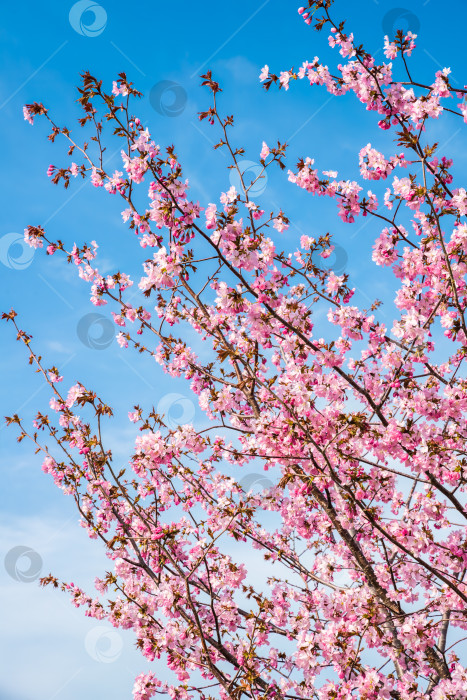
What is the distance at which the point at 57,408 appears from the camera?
7.66 m

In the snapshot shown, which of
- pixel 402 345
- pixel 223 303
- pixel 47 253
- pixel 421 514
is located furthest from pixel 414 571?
pixel 47 253

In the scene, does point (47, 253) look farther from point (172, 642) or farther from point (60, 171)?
point (172, 642)

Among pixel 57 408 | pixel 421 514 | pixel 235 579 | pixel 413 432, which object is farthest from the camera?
pixel 57 408

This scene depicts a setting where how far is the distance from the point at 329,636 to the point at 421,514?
64.8 inches

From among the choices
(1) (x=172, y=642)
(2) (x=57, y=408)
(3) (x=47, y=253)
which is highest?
(3) (x=47, y=253)

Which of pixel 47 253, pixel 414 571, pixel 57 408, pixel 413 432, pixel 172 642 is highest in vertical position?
pixel 47 253

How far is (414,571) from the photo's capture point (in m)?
6.21

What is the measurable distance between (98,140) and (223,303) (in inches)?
129

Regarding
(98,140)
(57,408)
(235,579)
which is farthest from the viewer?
(57,408)

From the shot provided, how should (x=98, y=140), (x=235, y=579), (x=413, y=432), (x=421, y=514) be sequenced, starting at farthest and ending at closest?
(x=98, y=140), (x=235, y=579), (x=421, y=514), (x=413, y=432)

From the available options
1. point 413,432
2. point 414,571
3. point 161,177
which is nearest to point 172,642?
point 414,571

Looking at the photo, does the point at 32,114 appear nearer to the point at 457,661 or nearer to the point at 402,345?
the point at 402,345

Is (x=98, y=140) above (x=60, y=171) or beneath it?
above

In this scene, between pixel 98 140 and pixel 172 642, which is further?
pixel 98 140
